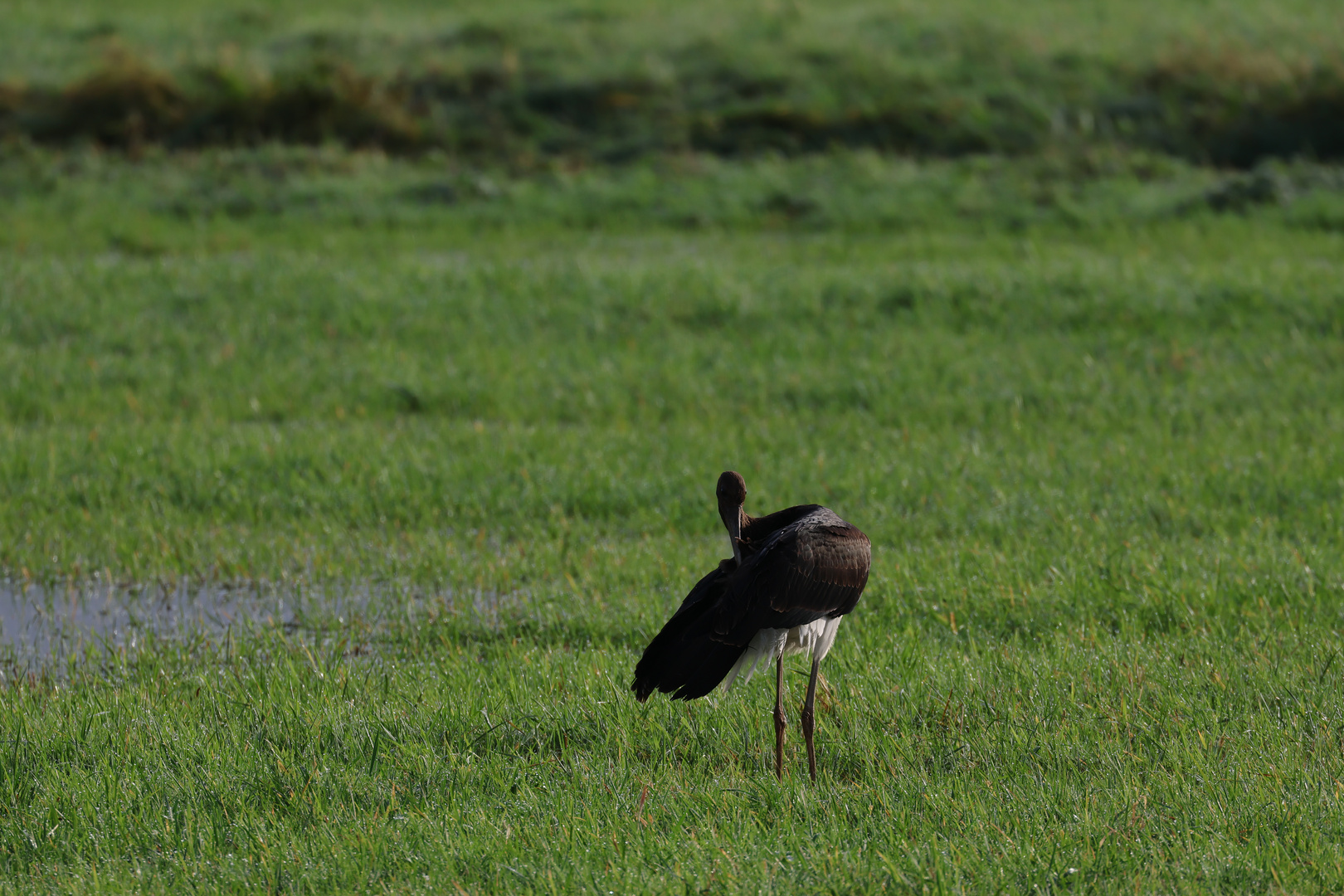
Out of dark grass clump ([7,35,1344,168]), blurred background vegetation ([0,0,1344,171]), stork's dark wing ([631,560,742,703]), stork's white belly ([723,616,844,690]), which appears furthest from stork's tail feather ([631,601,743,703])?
dark grass clump ([7,35,1344,168])

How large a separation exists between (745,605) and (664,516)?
13.6 ft

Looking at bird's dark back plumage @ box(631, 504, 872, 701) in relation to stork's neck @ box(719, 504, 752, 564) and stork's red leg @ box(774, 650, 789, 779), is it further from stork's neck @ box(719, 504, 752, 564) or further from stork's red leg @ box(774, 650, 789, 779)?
stork's red leg @ box(774, 650, 789, 779)

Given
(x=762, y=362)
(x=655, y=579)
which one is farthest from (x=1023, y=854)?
(x=762, y=362)

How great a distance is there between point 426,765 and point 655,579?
111 inches

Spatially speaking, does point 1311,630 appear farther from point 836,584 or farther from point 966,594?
point 836,584

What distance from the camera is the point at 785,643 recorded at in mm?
5777

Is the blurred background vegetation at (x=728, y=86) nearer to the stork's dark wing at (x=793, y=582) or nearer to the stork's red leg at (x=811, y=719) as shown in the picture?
the stork's dark wing at (x=793, y=582)

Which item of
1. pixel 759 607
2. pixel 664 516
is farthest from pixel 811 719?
pixel 664 516

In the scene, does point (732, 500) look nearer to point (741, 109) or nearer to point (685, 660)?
point (685, 660)

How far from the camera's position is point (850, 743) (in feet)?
19.7

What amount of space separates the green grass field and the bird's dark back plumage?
1.55ft

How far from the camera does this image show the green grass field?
5.11m

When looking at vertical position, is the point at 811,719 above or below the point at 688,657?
below

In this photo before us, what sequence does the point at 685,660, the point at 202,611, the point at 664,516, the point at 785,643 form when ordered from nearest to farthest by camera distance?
1. the point at 685,660
2. the point at 785,643
3. the point at 202,611
4. the point at 664,516
